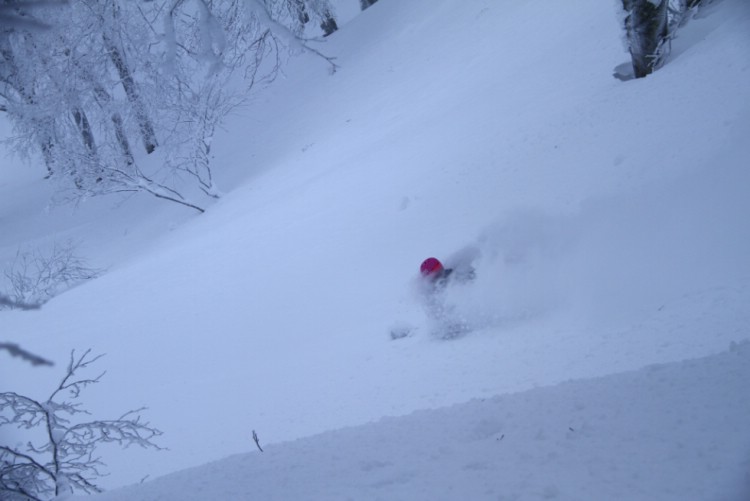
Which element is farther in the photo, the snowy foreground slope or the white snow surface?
the white snow surface

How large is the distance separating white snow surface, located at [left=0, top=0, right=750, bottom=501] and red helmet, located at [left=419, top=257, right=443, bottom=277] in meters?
0.25

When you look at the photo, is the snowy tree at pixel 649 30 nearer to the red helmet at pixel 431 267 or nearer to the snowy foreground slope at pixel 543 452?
the red helmet at pixel 431 267

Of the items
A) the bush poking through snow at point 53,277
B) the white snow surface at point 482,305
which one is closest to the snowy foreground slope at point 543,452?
the white snow surface at point 482,305

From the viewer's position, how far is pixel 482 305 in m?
5.37

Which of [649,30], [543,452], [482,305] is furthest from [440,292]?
[649,30]

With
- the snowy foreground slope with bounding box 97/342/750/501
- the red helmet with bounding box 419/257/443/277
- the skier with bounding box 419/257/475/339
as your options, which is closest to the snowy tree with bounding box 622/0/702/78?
the skier with bounding box 419/257/475/339

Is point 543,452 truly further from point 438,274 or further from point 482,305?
point 438,274

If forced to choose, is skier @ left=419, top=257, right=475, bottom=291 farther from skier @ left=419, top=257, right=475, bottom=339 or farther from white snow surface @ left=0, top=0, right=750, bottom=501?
white snow surface @ left=0, top=0, right=750, bottom=501

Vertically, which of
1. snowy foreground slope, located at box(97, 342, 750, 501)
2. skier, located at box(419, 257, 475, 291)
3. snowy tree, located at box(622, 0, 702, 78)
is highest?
snowy tree, located at box(622, 0, 702, 78)

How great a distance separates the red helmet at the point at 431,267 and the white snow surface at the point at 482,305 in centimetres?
25

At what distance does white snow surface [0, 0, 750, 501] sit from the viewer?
225 cm

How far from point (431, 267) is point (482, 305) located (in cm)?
64

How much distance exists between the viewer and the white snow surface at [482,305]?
2248mm

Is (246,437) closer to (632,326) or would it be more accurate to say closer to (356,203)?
(632,326)
